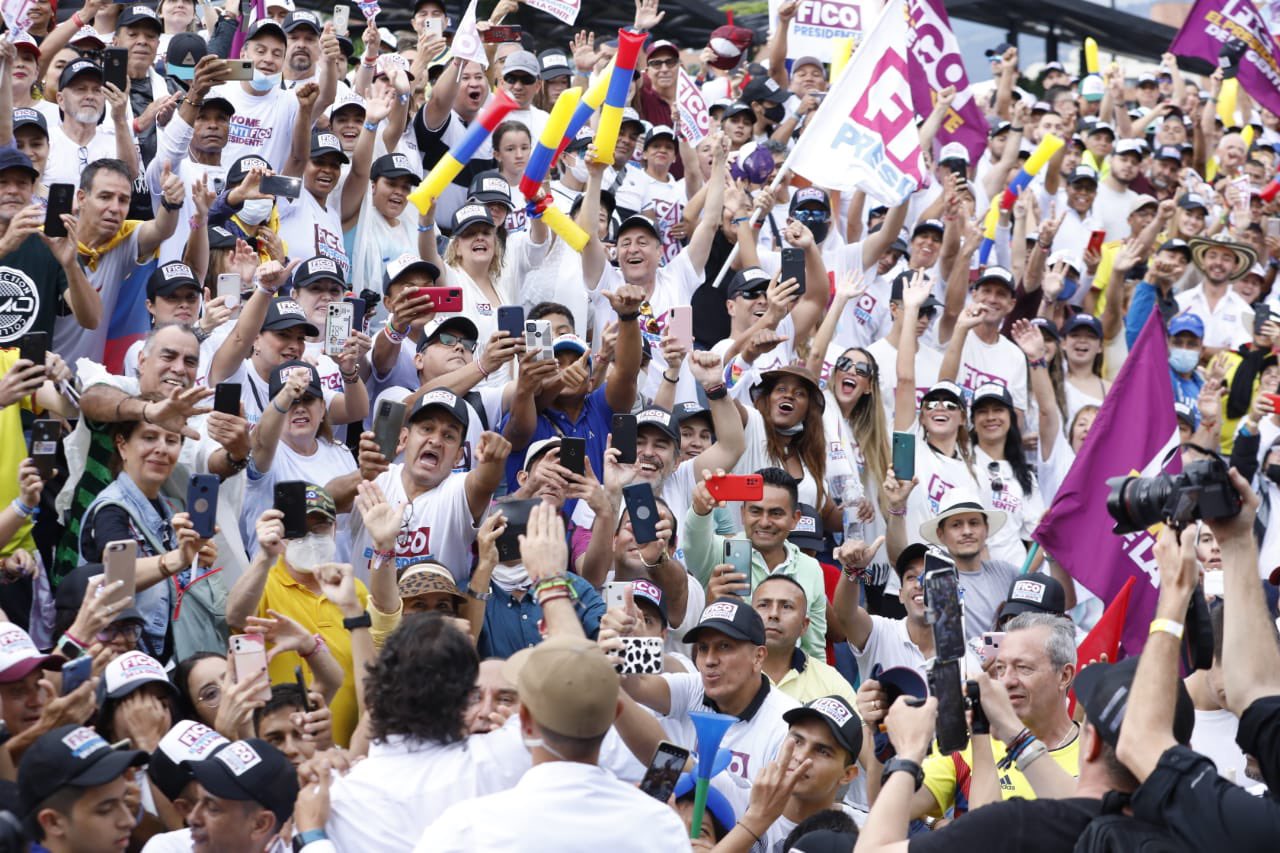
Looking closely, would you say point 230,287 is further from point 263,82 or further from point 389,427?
point 263,82

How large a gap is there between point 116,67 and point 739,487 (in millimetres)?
3873

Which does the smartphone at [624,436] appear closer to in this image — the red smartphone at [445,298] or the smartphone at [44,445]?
the red smartphone at [445,298]

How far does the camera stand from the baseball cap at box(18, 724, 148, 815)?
172 inches

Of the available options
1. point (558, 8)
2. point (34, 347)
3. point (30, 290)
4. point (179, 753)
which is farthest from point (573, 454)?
point (558, 8)

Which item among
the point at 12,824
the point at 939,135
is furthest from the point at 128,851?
the point at 939,135

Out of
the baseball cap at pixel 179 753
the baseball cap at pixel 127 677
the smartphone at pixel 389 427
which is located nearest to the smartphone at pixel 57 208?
the smartphone at pixel 389 427

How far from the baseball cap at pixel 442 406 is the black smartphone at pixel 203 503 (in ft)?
4.56

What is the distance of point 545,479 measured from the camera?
6.98 meters

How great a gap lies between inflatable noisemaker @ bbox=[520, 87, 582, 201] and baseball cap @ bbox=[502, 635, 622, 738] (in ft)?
18.0

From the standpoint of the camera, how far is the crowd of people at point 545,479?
439 cm

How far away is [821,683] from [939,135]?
8288 mm

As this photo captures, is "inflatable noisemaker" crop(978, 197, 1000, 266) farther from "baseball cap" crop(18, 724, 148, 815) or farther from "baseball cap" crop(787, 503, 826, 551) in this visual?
"baseball cap" crop(18, 724, 148, 815)

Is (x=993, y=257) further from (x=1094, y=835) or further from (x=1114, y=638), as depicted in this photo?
(x=1094, y=835)

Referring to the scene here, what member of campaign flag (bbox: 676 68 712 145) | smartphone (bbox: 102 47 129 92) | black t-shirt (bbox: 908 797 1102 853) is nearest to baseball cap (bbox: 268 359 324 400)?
smartphone (bbox: 102 47 129 92)
